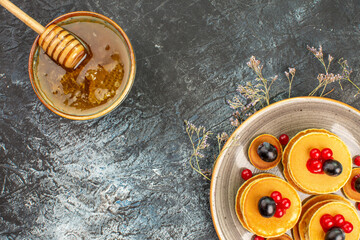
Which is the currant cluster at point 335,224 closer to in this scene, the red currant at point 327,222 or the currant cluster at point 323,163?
the red currant at point 327,222

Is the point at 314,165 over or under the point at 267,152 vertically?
under

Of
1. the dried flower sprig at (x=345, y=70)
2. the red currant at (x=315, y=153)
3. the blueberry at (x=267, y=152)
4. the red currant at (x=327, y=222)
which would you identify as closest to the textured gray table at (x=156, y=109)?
the dried flower sprig at (x=345, y=70)

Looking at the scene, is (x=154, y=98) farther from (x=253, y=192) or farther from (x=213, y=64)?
(x=253, y=192)

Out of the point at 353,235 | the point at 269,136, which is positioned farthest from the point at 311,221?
the point at 269,136

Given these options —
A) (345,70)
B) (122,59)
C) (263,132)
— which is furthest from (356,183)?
(122,59)

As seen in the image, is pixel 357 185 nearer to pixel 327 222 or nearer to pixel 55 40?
pixel 327 222

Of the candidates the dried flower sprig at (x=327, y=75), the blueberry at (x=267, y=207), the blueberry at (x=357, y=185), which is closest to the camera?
the blueberry at (x=267, y=207)
